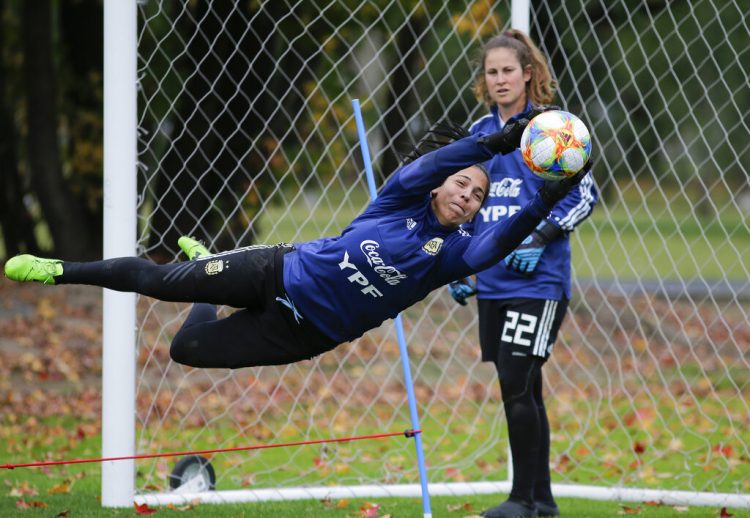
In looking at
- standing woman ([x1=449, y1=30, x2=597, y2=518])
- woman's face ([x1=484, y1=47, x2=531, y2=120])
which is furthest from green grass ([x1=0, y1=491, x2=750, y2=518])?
woman's face ([x1=484, y1=47, x2=531, y2=120])

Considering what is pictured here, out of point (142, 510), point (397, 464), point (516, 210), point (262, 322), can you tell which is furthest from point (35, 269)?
point (397, 464)

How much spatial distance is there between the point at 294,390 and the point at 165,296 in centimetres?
443

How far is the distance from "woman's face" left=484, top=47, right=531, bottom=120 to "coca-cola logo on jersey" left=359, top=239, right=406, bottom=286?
4.14 ft

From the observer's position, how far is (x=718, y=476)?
5.81 metres

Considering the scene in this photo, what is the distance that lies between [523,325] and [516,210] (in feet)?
1.67

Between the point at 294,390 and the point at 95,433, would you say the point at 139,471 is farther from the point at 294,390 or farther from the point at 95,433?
the point at 294,390

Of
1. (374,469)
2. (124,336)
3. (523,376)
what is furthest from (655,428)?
(124,336)

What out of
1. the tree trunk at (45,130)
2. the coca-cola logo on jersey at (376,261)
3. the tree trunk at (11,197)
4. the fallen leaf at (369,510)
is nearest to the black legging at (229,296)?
the coca-cola logo on jersey at (376,261)

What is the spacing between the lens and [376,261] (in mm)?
3580

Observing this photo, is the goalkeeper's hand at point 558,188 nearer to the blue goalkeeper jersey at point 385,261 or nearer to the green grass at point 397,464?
the blue goalkeeper jersey at point 385,261

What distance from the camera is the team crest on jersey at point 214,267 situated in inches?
150

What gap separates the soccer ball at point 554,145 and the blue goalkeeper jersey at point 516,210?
46.3 inches

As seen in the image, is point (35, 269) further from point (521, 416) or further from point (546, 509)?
point (546, 509)

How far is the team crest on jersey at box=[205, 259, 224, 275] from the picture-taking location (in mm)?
3801
